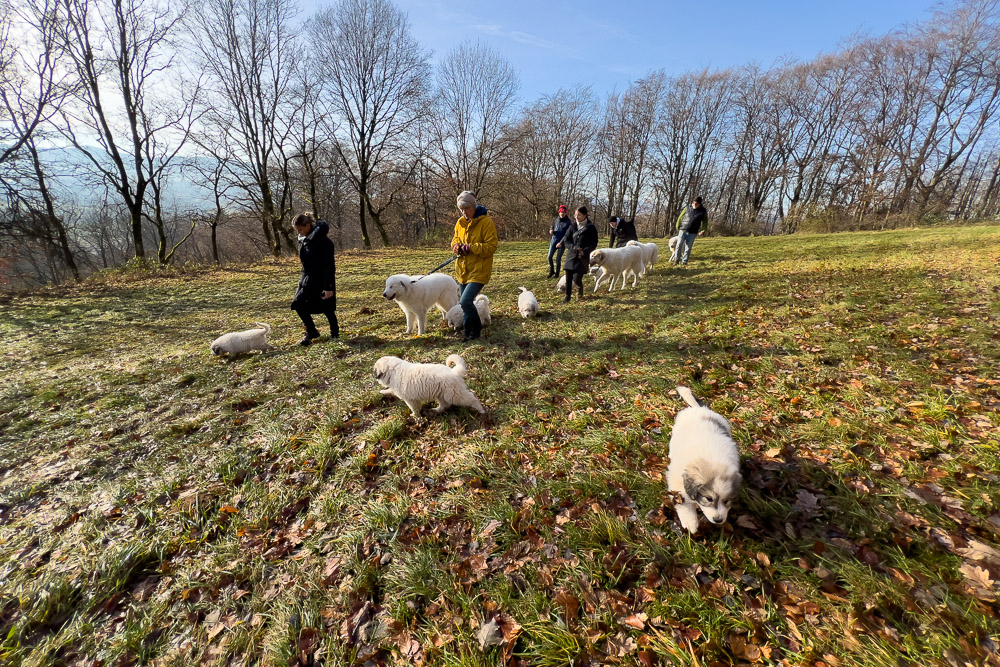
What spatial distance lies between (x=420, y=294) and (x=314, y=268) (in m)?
1.94

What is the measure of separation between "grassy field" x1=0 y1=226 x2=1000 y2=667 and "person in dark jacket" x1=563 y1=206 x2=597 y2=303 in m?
3.17

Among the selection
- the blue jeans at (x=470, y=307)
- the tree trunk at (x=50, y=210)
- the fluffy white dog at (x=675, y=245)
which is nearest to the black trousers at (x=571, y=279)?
the blue jeans at (x=470, y=307)

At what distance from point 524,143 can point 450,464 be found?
110 feet

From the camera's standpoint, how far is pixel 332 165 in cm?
2555

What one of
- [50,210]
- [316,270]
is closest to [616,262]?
[316,270]

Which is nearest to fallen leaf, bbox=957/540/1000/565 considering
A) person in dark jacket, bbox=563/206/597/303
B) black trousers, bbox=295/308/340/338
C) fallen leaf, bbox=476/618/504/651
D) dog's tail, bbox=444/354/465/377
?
fallen leaf, bbox=476/618/504/651

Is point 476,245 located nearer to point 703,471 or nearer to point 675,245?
point 703,471

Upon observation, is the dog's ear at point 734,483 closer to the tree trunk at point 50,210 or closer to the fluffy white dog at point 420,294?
the fluffy white dog at point 420,294

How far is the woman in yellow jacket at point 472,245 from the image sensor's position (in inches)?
217

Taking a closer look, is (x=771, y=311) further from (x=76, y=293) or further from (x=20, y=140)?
(x=20, y=140)

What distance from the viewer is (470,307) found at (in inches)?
243

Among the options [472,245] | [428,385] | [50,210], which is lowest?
[428,385]

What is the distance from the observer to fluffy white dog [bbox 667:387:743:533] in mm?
2262

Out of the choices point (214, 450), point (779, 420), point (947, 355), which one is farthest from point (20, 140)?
point (947, 355)
